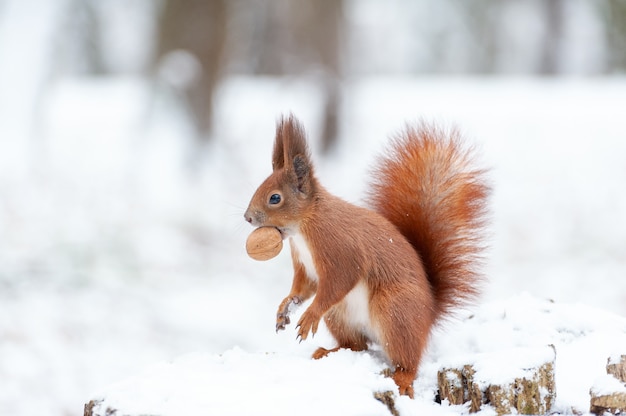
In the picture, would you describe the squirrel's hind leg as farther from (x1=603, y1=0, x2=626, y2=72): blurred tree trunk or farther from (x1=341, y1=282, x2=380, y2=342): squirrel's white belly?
(x1=603, y1=0, x2=626, y2=72): blurred tree trunk

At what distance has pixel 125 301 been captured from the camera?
4332mm

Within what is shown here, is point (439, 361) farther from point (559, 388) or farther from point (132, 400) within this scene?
point (132, 400)

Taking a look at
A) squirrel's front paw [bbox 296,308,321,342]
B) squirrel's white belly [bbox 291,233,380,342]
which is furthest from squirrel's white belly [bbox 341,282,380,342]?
squirrel's front paw [bbox 296,308,321,342]

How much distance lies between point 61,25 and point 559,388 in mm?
5712

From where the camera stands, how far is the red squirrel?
1787 millimetres

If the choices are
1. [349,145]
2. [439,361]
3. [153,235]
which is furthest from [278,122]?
[349,145]

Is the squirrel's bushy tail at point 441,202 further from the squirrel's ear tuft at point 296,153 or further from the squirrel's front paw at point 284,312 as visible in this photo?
the squirrel's front paw at point 284,312

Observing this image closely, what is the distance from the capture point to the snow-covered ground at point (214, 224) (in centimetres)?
366

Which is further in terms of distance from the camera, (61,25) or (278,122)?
(61,25)

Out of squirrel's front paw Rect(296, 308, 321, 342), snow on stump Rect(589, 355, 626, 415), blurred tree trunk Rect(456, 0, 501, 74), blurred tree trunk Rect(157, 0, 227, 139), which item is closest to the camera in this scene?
snow on stump Rect(589, 355, 626, 415)

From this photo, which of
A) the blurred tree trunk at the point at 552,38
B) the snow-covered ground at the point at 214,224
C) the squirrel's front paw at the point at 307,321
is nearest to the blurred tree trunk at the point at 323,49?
the snow-covered ground at the point at 214,224

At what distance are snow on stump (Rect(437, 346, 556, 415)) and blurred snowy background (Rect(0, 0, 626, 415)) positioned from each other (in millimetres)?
2293

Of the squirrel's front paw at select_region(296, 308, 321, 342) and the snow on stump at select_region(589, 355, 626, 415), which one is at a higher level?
the squirrel's front paw at select_region(296, 308, 321, 342)

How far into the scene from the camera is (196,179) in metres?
5.78
